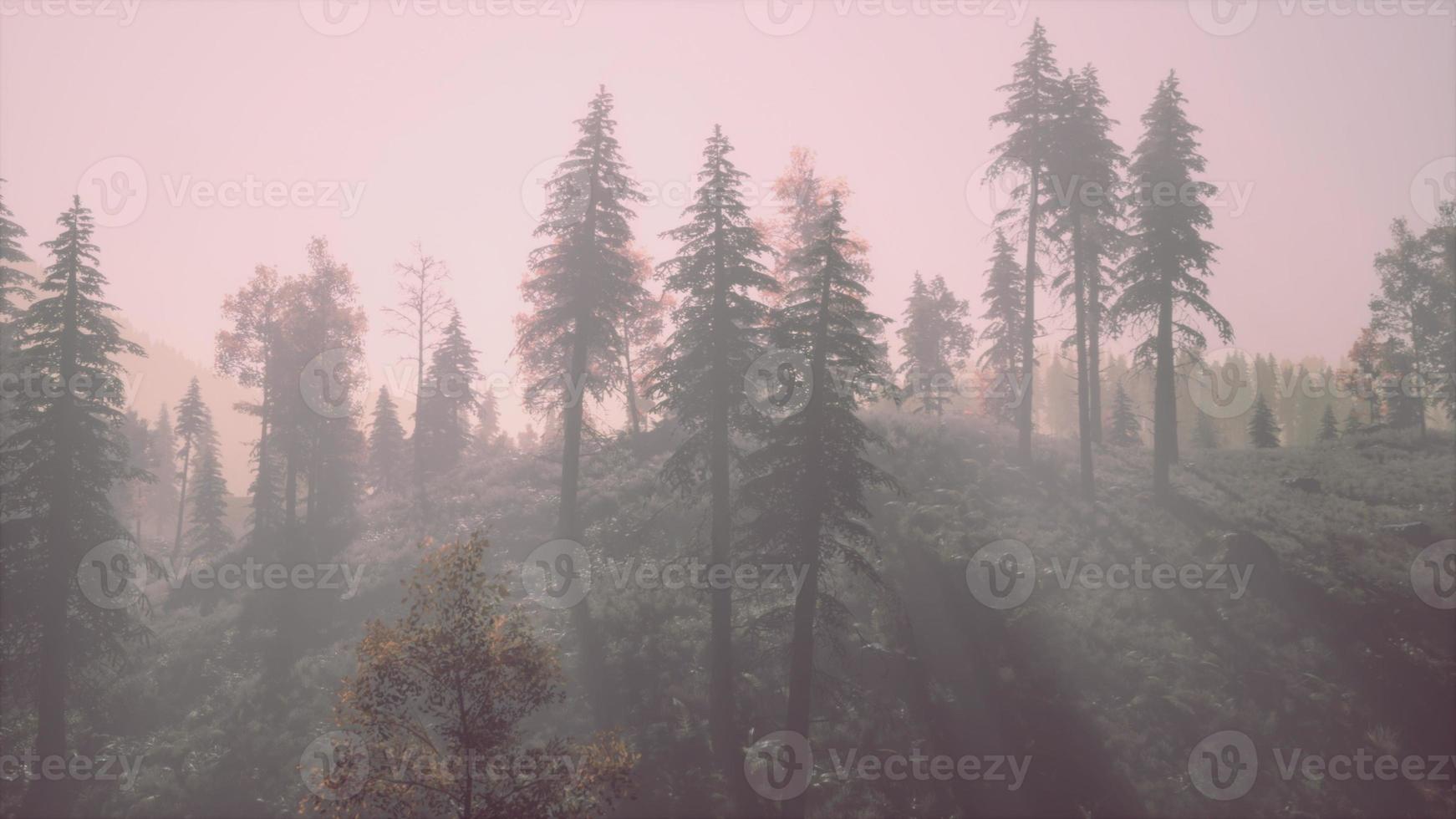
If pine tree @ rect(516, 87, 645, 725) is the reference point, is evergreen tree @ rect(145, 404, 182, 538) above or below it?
below

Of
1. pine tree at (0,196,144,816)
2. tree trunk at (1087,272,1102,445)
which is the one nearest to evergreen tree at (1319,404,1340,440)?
tree trunk at (1087,272,1102,445)

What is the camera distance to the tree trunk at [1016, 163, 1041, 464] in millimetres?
28984

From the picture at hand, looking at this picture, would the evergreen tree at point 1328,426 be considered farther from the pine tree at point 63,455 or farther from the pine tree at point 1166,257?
the pine tree at point 63,455

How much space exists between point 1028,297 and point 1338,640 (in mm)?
15542

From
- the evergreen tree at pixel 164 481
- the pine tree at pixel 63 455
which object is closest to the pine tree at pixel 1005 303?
the pine tree at pixel 63 455

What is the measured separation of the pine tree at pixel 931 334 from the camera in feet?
157

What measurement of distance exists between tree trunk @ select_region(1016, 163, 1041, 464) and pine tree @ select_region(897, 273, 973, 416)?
55.0 ft

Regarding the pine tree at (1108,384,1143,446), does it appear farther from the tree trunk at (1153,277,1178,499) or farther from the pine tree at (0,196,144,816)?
the pine tree at (0,196,144,816)

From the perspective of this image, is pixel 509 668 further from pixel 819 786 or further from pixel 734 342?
pixel 734 342

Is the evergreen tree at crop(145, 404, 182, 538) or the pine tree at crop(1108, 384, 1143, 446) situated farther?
the evergreen tree at crop(145, 404, 182, 538)

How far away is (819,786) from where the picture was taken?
606 inches

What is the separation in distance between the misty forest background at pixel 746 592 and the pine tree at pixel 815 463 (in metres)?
0.09

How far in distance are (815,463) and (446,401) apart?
34.8m

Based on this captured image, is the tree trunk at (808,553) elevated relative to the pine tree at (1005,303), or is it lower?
lower
